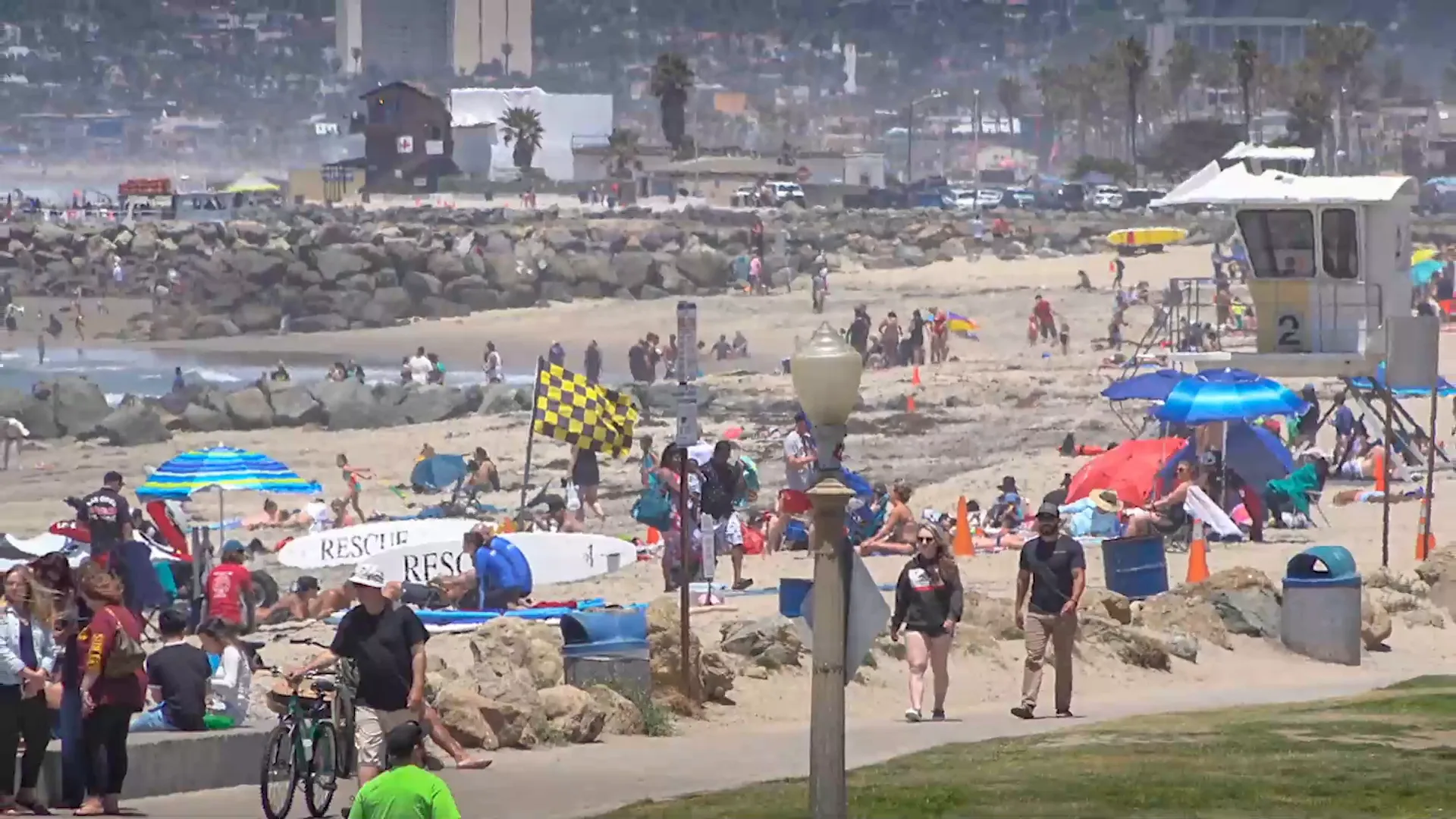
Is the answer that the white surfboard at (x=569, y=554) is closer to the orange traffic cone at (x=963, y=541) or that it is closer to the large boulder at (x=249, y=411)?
the orange traffic cone at (x=963, y=541)

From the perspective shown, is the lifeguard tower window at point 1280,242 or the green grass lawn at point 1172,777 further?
the lifeguard tower window at point 1280,242

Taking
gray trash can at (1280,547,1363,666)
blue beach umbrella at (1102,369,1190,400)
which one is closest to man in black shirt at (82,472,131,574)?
gray trash can at (1280,547,1363,666)

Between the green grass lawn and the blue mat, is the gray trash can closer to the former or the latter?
the green grass lawn

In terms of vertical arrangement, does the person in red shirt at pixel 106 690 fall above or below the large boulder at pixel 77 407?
above

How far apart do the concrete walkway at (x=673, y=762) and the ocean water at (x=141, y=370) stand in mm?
28706

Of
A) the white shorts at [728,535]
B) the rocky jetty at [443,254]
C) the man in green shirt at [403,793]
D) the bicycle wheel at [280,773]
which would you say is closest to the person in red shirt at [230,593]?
the white shorts at [728,535]

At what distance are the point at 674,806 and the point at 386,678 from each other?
1.48m

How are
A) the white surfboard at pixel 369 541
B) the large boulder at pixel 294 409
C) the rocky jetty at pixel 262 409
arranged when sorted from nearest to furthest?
1. the white surfboard at pixel 369 541
2. the rocky jetty at pixel 262 409
3. the large boulder at pixel 294 409

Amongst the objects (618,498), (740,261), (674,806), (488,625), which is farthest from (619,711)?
(740,261)

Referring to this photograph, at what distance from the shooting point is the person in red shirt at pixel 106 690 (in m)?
10.5

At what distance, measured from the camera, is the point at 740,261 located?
6831 cm

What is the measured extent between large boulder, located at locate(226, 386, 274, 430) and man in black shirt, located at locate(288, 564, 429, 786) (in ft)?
94.6

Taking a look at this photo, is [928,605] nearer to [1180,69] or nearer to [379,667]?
[379,667]

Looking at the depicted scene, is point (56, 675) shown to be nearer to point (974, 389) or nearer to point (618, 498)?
point (618, 498)
